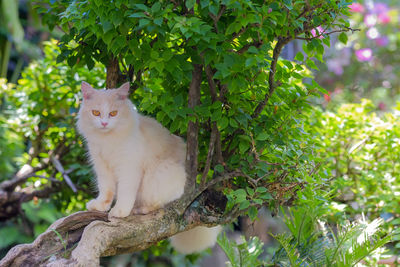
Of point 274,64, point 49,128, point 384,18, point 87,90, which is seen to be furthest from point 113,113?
point 384,18

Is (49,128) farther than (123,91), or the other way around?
(49,128)

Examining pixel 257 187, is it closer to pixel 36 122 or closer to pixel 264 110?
pixel 264 110

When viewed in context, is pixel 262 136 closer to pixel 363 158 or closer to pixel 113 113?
pixel 113 113

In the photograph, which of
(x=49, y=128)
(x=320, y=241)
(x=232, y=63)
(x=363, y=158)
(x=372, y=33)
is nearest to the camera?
(x=232, y=63)

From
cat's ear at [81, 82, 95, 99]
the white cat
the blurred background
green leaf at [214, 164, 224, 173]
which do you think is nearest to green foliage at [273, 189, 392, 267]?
the blurred background

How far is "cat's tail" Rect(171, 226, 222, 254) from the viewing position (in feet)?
7.77

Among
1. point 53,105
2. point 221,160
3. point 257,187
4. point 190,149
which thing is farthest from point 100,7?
point 53,105

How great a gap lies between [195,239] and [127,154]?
2.32 feet

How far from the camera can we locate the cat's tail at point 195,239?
7.77 feet

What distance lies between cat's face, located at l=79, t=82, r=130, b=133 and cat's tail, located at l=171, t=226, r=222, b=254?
2.57 feet

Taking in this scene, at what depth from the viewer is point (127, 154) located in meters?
1.98

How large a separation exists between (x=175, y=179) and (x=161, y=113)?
0.38 m

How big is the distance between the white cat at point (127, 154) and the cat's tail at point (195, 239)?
364 mm

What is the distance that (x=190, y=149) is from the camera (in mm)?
2051
